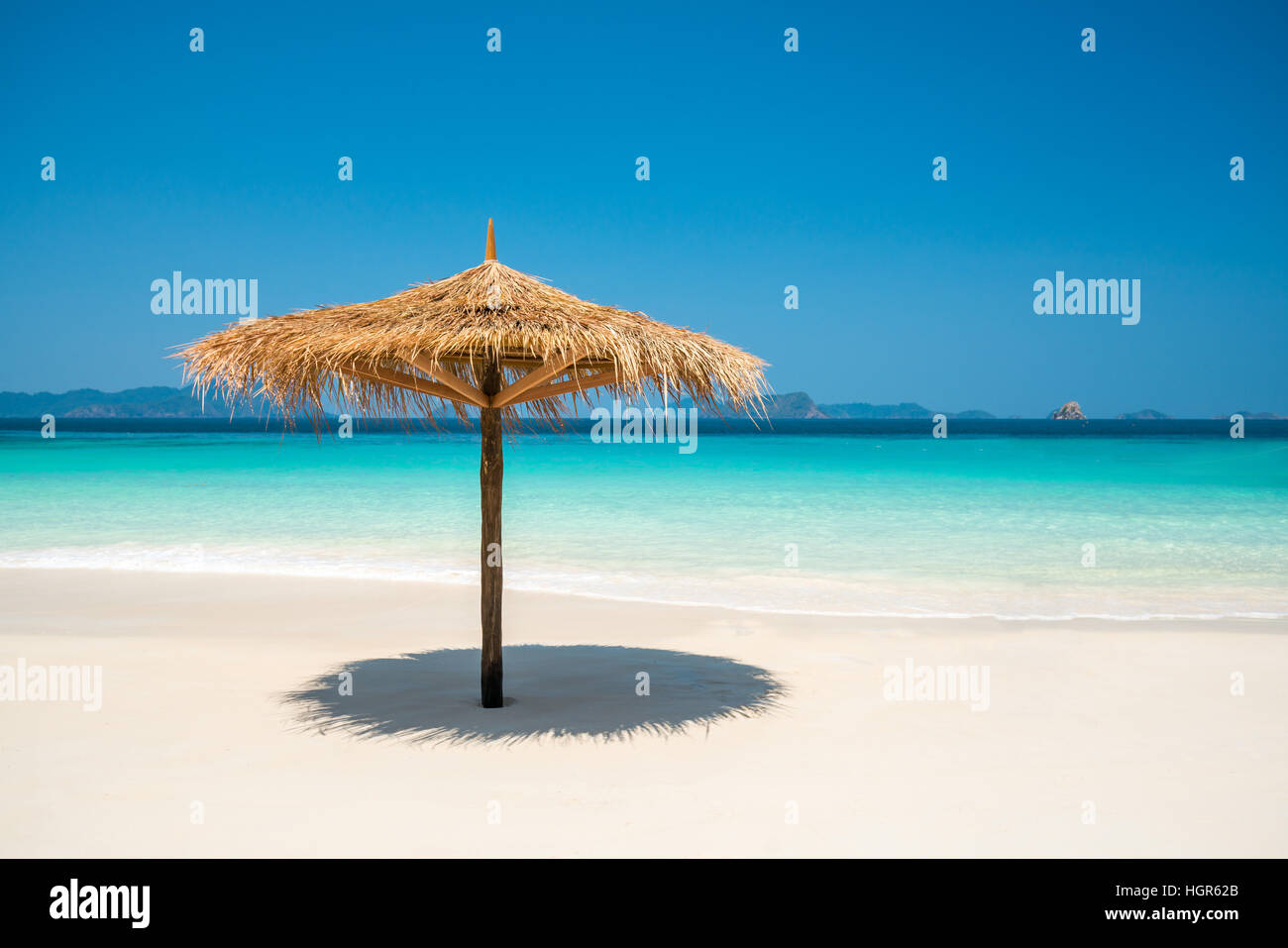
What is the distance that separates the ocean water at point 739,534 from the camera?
31.7ft

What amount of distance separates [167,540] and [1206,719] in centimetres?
1266

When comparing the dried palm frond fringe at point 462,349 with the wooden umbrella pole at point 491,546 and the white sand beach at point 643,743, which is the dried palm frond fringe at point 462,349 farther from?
the white sand beach at point 643,743

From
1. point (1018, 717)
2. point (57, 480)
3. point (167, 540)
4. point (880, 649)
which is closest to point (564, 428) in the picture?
point (880, 649)

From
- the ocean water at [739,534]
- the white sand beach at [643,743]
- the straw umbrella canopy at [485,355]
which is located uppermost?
the straw umbrella canopy at [485,355]

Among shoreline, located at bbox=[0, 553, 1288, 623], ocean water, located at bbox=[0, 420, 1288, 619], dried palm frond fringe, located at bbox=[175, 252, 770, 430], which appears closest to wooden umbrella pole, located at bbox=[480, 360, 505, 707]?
dried palm frond fringe, located at bbox=[175, 252, 770, 430]

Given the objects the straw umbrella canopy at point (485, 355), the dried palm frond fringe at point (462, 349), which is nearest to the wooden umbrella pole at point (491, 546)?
the straw umbrella canopy at point (485, 355)

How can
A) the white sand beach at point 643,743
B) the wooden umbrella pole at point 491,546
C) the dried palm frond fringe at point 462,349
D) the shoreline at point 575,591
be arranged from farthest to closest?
the shoreline at point 575,591 < the wooden umbrella pole at point 491,546 < the dried palm frond fringe at point 462,349 < the white sand beach at point 643,743

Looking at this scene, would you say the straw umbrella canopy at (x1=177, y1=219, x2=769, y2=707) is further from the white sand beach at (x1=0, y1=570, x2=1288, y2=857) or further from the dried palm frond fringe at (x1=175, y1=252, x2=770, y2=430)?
the white sand beach at (x1=0, y1=570, x2=1288, y2=857)

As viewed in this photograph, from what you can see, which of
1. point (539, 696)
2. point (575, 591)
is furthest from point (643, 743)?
point (575, 591)

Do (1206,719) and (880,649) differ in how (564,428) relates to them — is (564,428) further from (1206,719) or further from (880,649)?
(1206,719)

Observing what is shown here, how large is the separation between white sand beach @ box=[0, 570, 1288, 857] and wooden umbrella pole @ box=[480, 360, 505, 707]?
0.20 m

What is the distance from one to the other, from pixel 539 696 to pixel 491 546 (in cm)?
→ 102

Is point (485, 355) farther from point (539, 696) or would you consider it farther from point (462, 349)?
point (539, 696)

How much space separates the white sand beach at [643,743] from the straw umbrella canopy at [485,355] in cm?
108
